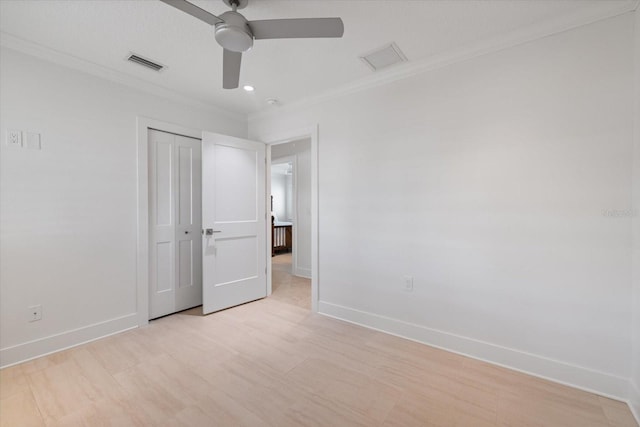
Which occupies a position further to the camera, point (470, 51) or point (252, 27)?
point (470, 51)

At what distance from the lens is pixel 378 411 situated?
165 centimetres

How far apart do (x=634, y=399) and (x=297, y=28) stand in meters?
2.91

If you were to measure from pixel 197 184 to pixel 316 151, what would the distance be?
1.51m

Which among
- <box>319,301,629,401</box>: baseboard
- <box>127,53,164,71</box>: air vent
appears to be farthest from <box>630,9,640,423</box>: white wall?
<box>127,53,164,71</box>: air vent

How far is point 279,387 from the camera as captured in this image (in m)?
1.86

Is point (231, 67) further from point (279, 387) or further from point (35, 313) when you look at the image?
point (35, 313)

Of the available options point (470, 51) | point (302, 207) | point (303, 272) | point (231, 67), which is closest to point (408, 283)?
point (470, 51)

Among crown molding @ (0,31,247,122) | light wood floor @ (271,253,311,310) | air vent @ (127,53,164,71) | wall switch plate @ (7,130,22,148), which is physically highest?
air vent @ (127,53,164,71)

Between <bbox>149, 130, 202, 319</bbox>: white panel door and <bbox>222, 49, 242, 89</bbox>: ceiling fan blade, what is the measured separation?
143 centimetres

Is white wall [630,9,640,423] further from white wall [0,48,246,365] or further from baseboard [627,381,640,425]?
white wall [0,48,246,365]

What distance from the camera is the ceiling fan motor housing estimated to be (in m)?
1.50

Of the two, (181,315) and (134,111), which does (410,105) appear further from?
(181,315)

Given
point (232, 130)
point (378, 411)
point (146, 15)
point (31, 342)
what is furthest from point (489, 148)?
point (31, 342)

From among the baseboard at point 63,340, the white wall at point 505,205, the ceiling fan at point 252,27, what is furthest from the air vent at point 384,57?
the baseboard at point 63,340
